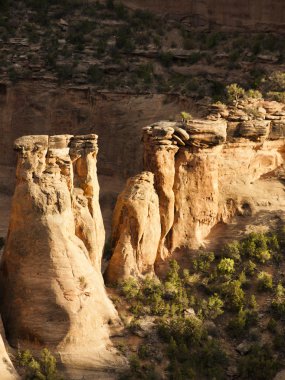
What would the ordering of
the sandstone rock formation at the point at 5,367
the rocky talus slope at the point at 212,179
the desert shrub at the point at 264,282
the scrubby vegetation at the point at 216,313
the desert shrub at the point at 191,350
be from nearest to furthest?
the sandstone rock formation at the point at 5,367 < the desert shrub at the point at 191,350 < the scrubby vegetation at the point at 216,313 < the rocky talus slope at the point at 212,179 < the desert shrub at the point at 264,282

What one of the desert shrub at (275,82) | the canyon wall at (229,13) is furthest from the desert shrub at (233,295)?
the canyon wall at (229,13)

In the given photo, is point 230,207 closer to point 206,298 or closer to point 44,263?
point 206,298

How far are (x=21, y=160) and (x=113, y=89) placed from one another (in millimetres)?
25173

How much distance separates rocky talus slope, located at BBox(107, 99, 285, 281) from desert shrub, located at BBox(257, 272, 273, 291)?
1684mm

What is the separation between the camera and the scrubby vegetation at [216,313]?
111 feet

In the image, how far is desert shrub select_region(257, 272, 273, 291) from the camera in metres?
37.3

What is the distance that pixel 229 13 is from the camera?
62969mm

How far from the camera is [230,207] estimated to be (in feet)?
128

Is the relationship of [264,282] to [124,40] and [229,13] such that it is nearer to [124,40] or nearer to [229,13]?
[124,40]

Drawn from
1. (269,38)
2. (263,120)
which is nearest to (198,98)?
(269,38)

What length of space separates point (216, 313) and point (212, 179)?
13.5 feet

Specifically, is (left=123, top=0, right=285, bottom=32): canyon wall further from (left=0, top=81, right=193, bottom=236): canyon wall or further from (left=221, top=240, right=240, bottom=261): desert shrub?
(left=221, top=240, right=240, bottom=261): desert shrub

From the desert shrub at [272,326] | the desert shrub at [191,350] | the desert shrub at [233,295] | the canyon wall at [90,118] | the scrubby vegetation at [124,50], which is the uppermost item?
the scrubby vegetation at [124,50]

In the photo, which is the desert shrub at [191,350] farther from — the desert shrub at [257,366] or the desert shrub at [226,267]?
the desert shrub at [226,267]
